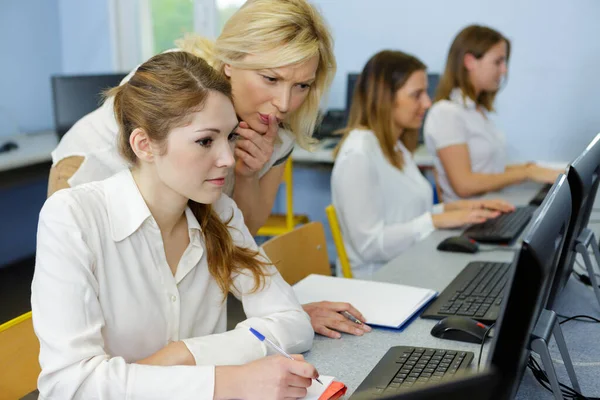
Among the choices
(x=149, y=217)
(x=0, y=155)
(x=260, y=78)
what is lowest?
(x=0, y=155)

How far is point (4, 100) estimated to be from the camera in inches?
161

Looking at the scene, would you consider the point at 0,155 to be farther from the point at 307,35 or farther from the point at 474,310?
the point at 474,310

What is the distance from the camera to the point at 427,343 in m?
1.40

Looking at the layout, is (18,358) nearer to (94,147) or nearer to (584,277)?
(94,147)

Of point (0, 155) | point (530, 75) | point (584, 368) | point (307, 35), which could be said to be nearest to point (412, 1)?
point (530, 75)

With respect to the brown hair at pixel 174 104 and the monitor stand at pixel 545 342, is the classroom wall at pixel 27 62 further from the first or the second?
the monitor stand at pixel 545 342

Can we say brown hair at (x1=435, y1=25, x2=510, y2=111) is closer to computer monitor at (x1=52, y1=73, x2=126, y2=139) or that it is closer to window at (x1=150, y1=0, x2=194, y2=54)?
computer monitor at (x1=52, y1=73, x2=126, y2=139)

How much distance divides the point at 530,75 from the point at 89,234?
320 cm

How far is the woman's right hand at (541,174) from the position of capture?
2.99m

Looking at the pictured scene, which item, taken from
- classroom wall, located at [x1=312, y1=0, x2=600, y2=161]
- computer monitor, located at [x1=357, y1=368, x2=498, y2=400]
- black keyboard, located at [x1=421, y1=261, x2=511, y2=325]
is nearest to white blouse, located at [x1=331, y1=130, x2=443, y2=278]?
black keyboard, located at [x1=421, y1=261, x2=511, y2=325]

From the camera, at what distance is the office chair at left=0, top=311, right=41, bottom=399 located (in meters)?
1.24

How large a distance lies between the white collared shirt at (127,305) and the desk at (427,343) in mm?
74

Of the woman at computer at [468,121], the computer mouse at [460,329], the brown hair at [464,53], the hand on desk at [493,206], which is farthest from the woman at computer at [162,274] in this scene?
the brown hair at [464,53]

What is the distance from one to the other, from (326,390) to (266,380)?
12 cm
